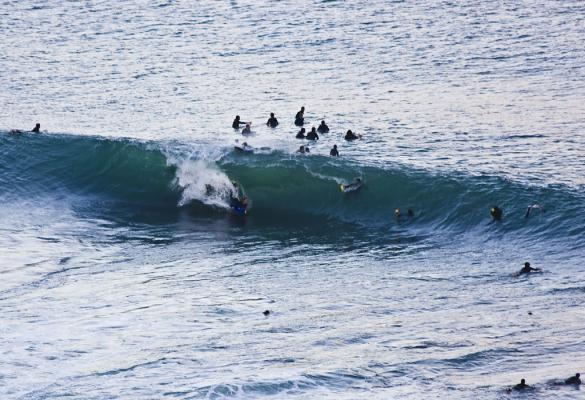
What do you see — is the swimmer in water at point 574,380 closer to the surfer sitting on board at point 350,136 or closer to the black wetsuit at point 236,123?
the surfer sitting on board at point 350,136

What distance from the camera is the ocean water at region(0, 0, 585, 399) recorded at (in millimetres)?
29781

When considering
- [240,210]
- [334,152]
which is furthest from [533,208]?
[240,210]

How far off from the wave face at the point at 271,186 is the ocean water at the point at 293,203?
4.6 inches

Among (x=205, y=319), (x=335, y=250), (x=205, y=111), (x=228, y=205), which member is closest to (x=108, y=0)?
(x=205, y=111)

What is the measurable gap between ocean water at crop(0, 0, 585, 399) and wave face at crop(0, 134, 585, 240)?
118 mm

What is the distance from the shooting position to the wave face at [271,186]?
42.0 metres

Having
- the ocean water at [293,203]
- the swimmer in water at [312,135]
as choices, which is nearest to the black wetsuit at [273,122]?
the ocean water at [293,203]

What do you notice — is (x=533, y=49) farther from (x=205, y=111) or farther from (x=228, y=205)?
(x=228, y=205)

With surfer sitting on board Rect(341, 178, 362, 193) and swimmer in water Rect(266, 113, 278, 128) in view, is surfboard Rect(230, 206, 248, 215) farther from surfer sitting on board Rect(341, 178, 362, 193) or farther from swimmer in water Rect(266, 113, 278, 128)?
swimmer in water Rect(266, 113, 278, 128)

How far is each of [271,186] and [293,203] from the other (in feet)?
5.17

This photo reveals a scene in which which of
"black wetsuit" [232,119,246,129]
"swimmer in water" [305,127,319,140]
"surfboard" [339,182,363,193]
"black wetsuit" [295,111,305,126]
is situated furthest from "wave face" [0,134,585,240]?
"black wetsuit" [295,111,305,126]

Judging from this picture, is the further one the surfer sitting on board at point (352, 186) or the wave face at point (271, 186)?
the surfer sitting on board at point (352, 186)

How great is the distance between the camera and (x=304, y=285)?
3578 cm

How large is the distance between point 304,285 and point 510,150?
15.2 m
